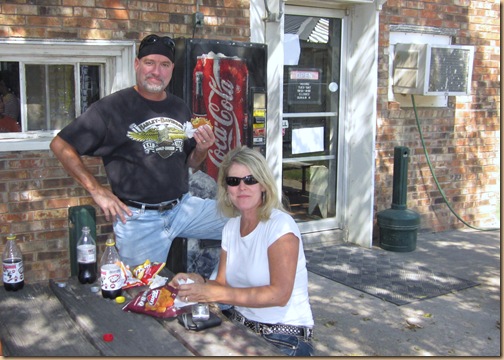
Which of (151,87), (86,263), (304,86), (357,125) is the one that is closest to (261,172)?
(86,263)

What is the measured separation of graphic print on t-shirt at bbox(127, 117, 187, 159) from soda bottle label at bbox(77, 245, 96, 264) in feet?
2.77

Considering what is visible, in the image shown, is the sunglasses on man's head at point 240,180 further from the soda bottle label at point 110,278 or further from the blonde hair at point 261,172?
the soda bottle label at point 110,278

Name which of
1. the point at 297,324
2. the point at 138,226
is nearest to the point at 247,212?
the point at 297,324

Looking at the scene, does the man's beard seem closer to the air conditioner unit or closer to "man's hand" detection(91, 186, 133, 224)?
"man's hand" detection(91, 186, 133, 224)

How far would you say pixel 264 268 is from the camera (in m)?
2.70

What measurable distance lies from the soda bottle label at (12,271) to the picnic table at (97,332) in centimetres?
7

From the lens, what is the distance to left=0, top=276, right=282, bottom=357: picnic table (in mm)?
2197

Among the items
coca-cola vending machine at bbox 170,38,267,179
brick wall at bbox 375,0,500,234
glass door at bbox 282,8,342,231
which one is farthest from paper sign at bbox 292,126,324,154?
coca-cola vending machine at bbox 170,38,267,179

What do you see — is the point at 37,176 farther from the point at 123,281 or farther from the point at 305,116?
the point at 305,116

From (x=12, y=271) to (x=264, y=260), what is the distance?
3.78ft

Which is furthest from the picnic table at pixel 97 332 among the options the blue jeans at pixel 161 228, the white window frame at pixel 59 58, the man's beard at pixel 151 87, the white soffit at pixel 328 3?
the white soffit at pixel 328 3

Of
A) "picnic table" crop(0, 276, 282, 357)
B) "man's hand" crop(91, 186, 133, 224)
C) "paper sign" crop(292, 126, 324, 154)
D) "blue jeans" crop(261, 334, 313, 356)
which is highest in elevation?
"paper sign" crop(292, 126, 324, 154)

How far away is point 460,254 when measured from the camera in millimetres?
6480

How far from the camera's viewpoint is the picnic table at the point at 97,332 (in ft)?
7.21
